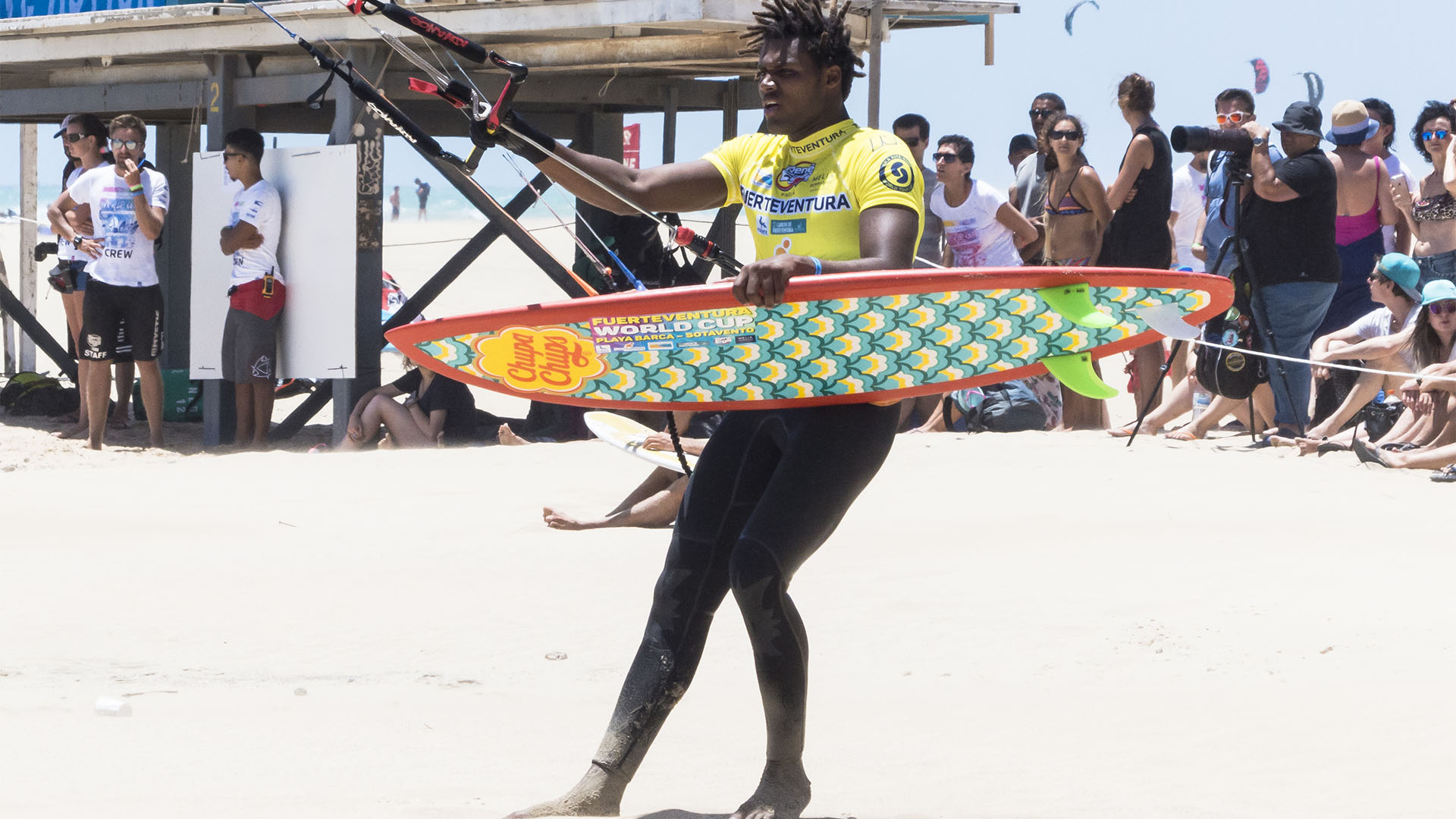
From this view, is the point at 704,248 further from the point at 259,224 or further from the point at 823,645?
the point at 259,224

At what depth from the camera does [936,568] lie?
543cm

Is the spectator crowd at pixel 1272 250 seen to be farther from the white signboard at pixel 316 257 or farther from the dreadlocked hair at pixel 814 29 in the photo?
the dreadlocked hair at pixel 814 29

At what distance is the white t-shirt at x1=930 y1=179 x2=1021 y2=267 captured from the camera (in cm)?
848

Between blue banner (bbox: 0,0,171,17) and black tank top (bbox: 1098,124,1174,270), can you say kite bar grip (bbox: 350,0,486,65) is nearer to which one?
black tank top (bbox: 1098,124,1174,270)

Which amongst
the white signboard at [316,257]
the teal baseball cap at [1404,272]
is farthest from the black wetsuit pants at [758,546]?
the white signboard at [316,257]

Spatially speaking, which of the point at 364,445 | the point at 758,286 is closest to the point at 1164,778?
the point at 758,286

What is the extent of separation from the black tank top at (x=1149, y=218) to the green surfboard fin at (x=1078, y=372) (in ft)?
14.6

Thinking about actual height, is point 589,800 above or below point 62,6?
below

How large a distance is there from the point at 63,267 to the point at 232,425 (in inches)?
61.8

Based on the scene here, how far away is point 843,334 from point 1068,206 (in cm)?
491

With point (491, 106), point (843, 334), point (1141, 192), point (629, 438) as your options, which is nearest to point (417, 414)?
point (629, 438)

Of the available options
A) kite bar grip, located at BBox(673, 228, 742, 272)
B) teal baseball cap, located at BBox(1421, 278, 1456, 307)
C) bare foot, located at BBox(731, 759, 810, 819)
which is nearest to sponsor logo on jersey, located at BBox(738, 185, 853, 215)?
kite bar grip, located at BBox(673, 228, 742, 272)

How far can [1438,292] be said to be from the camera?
266 inches

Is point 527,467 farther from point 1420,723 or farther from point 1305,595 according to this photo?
point 1420,723
